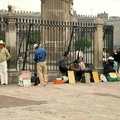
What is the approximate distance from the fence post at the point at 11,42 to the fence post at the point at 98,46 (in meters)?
4.11

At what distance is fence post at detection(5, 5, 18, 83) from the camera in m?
17.9

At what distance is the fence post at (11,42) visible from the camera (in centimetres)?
1788

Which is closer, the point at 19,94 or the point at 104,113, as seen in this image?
the point at 104,113

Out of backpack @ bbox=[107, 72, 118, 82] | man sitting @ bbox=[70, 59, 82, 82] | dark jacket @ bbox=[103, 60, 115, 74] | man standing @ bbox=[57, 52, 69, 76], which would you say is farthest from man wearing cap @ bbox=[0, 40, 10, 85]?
dark jacket @ bbox=[103, 60, 115, 74]

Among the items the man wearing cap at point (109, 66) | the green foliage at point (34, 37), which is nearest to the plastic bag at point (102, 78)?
the man wearing cap at point (109, 66)

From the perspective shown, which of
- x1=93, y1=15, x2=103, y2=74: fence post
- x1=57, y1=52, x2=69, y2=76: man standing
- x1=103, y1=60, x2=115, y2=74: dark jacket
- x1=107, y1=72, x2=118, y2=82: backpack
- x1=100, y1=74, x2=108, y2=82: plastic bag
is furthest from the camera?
x1=93, y1=15, x2=103, y2=74: fence post

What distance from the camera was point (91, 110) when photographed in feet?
35.7

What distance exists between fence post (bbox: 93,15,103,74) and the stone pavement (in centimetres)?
373

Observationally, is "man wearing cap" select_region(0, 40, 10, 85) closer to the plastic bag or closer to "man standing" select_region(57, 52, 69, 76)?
"man standing" select_region(57, 52, 69, 76)

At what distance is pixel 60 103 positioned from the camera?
12.1 metres

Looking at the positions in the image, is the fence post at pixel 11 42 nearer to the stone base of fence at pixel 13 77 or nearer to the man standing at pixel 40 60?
the stone base of fence at pixel 13 77

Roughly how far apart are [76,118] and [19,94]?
4.75 m

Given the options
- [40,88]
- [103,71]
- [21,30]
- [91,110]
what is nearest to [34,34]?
[21,30]

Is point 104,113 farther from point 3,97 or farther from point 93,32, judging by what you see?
point 93,32
